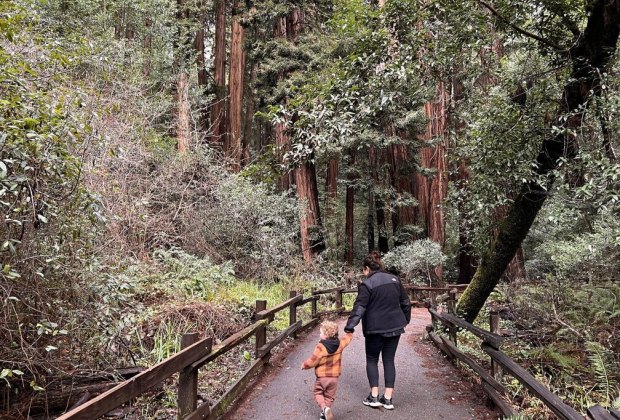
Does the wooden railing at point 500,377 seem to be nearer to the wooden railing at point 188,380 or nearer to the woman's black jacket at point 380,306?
the woman's black jacket at point 380,306

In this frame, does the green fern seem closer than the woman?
No

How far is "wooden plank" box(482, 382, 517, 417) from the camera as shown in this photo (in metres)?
5.04

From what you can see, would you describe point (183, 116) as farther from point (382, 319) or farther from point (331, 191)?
point (382, 319)

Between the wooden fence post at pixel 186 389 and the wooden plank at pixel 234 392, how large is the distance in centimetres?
46

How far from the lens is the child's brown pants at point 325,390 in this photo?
506cm

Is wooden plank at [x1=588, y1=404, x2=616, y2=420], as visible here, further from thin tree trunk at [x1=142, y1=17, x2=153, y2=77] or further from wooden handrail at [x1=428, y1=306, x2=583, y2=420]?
thin tree trunk at [x1=142, y1=17, x2=153, y2=77]

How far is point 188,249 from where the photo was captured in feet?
40.6

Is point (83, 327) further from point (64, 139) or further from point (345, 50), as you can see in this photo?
point (345, 50)

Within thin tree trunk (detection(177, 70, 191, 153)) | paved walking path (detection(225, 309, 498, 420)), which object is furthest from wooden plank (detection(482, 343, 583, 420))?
thin tree trunk (detection(177, 70, 191, 153))

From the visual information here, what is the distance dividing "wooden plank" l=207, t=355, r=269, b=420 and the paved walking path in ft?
0.38

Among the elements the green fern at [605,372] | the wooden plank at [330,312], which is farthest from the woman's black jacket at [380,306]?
the wooden plank at [330,312]

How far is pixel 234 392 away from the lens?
5.62m

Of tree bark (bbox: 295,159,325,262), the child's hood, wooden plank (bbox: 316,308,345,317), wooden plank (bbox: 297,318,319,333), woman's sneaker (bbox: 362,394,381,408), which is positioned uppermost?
tree bark (bbox: 295,159,325,262)

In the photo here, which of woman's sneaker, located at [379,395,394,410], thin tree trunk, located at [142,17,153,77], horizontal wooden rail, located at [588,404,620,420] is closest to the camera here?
horizontal wooden rail, located at [588,404,620,420]
